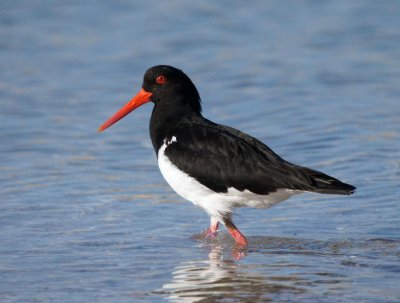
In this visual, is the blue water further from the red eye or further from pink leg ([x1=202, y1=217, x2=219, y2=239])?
the red eye

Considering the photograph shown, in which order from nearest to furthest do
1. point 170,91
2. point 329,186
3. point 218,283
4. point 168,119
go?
point 218,283 < point 329,186 < point 168,119 < point 170,91

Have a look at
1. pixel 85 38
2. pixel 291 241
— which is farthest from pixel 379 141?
pixel 85 38

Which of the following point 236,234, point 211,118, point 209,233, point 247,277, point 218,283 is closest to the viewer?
point 218,283

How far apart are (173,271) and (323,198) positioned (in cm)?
239

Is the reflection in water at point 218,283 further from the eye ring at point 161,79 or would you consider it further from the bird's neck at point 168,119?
the eye ring at point 161,79

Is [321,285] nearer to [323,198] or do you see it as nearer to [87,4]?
[323,198]

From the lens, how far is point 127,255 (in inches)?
265

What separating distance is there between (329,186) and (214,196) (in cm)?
88

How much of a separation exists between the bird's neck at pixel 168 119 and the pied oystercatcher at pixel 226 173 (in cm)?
1

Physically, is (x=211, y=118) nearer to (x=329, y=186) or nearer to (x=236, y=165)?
(x=236, y=165)

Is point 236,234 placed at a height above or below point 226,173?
below

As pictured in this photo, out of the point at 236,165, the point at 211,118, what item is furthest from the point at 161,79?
the point at 211,118

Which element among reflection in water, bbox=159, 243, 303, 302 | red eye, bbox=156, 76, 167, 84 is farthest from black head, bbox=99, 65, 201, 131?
reflection in water, bbox=159, 243, 303, 302

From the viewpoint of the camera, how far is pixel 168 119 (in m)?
7.49
